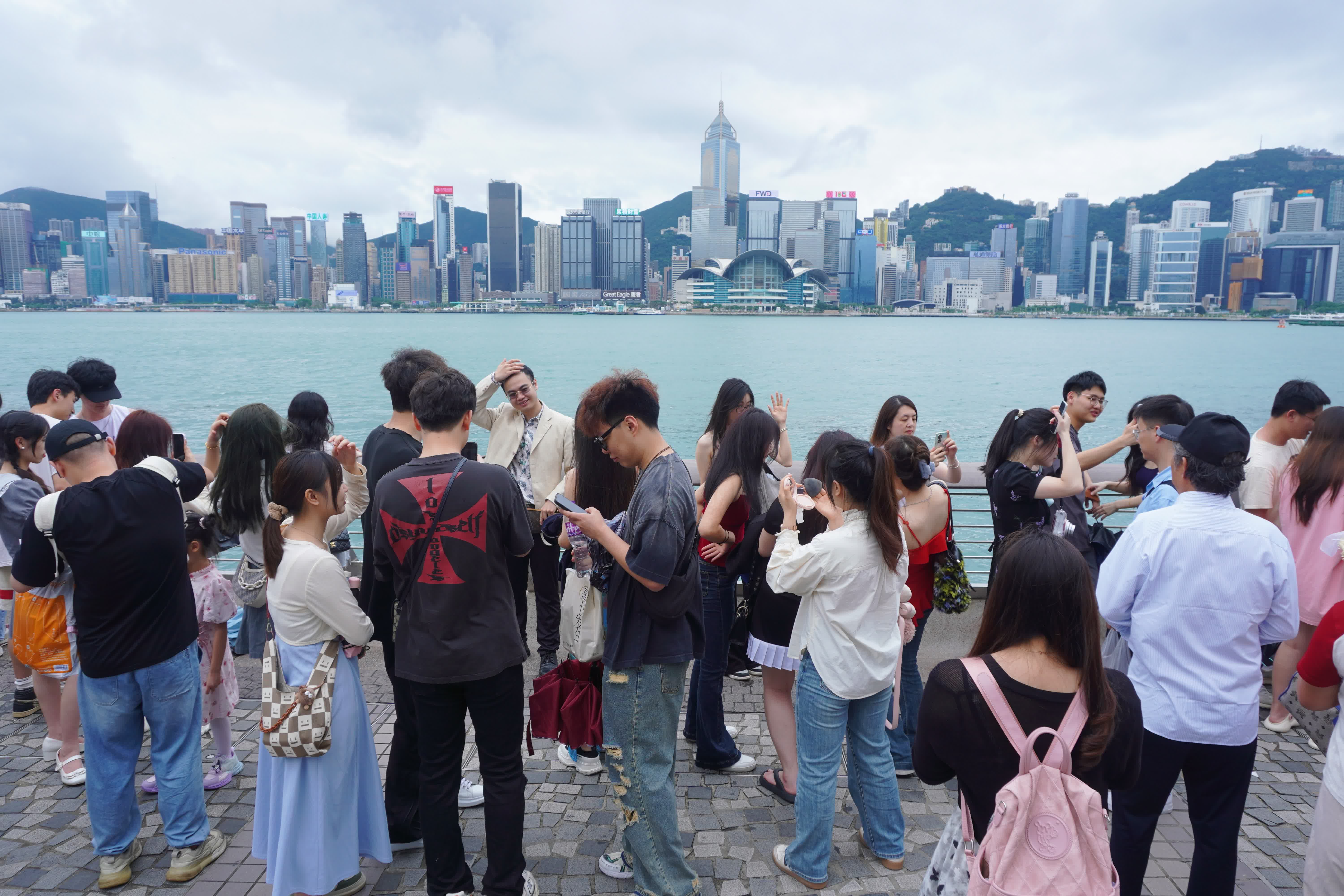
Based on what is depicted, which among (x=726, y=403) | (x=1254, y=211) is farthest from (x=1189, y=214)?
(x=726, y=403)

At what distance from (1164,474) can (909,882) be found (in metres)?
2.02

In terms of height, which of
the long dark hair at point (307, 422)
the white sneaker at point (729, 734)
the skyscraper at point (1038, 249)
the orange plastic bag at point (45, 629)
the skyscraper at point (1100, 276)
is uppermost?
the skyscraper at point (1038, 249)

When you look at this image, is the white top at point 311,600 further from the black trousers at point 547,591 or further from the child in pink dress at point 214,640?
the black trousers at point 547,591

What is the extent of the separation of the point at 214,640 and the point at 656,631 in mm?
2279

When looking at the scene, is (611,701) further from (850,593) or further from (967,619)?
(967,619)

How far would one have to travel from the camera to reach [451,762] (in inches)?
105

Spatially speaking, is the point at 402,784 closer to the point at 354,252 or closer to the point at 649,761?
the point at 649,761

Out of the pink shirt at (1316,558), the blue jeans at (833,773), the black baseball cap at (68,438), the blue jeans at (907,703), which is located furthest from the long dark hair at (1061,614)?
the black baseball cap at (68,438)

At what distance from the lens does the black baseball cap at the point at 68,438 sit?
2811mm

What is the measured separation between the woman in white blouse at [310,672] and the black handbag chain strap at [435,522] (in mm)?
357

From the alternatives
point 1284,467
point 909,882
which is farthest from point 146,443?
point 1284,467

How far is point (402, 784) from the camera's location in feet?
10.4

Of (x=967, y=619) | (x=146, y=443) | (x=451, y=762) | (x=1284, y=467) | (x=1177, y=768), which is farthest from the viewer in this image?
(x=967, y=619)

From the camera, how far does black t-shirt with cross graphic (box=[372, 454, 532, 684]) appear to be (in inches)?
98.8
